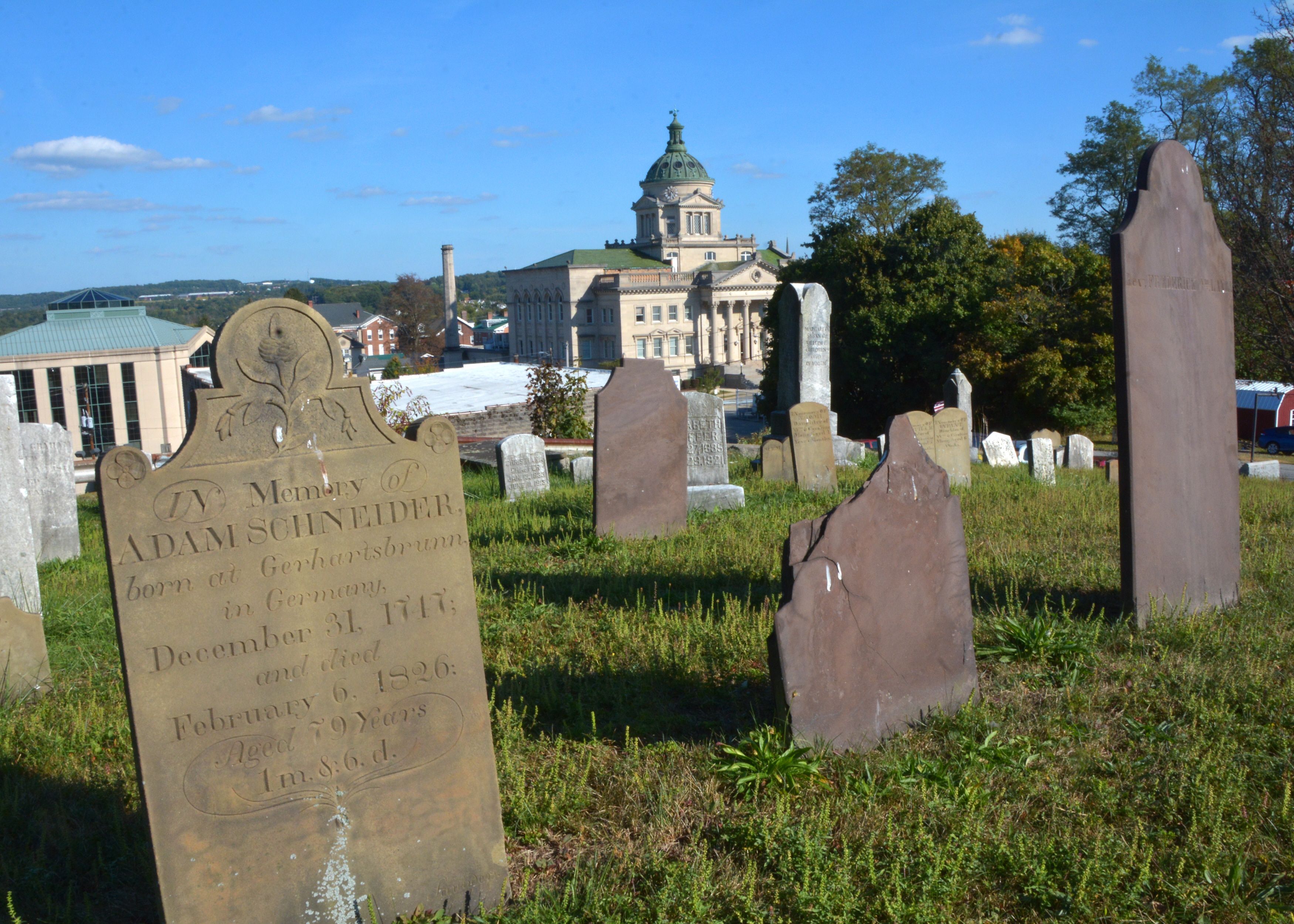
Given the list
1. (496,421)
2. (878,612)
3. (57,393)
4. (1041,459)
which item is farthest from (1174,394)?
(57,393)

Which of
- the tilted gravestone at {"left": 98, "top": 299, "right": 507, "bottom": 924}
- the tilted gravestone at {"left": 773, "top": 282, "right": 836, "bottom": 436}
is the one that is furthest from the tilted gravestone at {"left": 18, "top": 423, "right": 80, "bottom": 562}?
the tilted gravestone at {"left": 773, "top": 282, "right": 836, "bottom": 436}

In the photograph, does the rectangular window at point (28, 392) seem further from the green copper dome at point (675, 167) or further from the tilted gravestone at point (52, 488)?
the green copper dome at point (675, 167)

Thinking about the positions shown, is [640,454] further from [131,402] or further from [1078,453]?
[131,402]

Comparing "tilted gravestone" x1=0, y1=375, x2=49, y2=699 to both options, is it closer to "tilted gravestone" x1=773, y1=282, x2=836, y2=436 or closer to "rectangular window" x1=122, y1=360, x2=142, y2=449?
"tilted gravestone" x1=773, y1=282, x2=836, y2=436

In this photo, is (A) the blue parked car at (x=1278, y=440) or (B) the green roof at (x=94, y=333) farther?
(B) the green roof at (x=94, y=333)

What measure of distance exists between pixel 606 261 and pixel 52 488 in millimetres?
89389

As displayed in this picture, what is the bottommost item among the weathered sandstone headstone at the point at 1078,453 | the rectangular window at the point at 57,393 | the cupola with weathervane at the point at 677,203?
the weathered sandstone headstone at the point at 1078,453

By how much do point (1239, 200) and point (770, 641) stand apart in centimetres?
1727

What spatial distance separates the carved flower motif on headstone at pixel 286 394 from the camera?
2811 millimetres

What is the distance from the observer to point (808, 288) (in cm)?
1540

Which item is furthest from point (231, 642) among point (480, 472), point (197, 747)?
point (480, 472)

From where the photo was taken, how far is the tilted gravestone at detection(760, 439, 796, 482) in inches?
453

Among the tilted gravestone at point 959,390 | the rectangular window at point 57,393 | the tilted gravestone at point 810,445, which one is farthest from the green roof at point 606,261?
the tilted gravestone at point 810,445

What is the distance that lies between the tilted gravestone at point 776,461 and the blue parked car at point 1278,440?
21.4 meters
